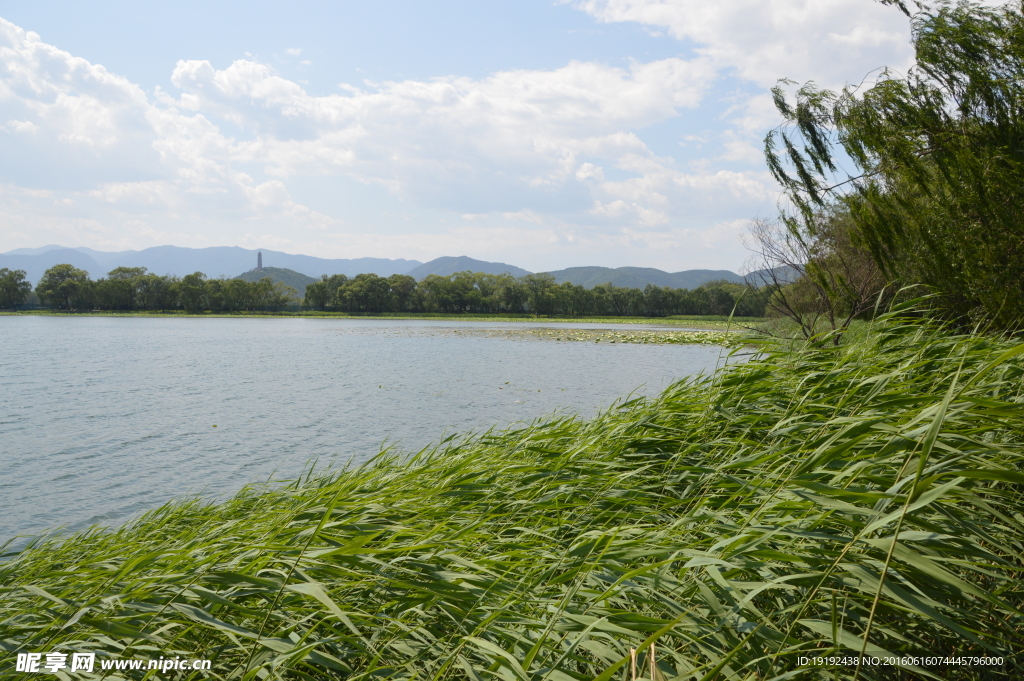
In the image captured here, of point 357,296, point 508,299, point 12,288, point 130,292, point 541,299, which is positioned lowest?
point 541,299

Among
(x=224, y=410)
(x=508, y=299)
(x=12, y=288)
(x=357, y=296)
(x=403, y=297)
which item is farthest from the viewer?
(x=508, y=299)

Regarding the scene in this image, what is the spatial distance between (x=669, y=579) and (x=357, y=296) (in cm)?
11617

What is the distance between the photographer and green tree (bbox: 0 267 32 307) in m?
107

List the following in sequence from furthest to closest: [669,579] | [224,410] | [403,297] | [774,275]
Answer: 1. [403,297]
2. [774,275]
3. [224,410]
4. [669,579]

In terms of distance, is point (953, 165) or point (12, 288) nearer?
point (953, 165)

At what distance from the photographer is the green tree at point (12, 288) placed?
106812 millimetres

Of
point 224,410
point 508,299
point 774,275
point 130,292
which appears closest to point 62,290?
point 130,292

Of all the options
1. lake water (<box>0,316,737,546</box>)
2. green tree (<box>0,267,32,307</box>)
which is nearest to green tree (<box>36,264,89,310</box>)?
green tree (<box>0,267,32,307</box>)

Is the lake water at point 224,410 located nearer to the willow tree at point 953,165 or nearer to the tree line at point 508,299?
the willow tree at point 953,165

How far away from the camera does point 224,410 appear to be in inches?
584

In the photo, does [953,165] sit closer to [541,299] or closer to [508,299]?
[541,299]

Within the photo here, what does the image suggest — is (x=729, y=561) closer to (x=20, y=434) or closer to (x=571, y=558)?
(x=571, y=558)

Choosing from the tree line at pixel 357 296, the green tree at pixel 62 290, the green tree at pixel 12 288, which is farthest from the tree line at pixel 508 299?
the green tree at pixel 12 288

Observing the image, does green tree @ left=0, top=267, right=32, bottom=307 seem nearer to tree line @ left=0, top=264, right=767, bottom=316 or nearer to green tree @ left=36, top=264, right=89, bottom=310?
tree line @ left=0, top=264, right=767, bottom=316
